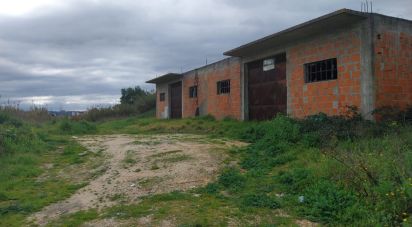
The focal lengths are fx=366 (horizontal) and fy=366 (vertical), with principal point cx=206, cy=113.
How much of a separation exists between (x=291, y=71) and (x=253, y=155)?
492 centimetres

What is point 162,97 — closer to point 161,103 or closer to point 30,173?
point 161,103

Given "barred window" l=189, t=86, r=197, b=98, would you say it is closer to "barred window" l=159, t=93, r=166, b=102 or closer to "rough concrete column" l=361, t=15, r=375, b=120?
"barred window" l=159, t=93, r=166, b=102

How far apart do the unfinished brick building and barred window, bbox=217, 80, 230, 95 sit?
0.39 ft

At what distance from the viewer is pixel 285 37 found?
11.8 meters

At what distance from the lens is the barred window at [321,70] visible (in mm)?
10766

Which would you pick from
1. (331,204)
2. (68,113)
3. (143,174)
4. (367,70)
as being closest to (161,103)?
(68,113)

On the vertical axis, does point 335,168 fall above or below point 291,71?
below

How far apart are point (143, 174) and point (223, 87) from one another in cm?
1025

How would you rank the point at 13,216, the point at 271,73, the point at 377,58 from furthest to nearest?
the point at 271,73 → the point at 377,58 → the point at 13,216

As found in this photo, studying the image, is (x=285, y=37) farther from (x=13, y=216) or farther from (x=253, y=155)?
(x=13, y=216)

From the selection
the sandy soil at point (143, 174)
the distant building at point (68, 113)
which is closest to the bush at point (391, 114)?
the sandy soil at point (143, 174)

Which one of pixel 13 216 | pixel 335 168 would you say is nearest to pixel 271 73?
pixel 335 168

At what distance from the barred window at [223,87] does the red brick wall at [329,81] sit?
15.0ft

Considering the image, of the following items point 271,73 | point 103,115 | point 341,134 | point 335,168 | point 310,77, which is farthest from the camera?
point 103,115
